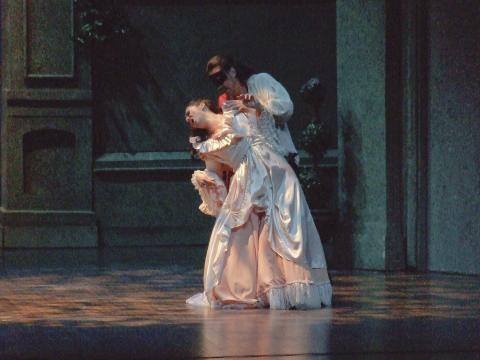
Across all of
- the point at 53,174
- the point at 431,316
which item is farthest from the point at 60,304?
the point at 53,174

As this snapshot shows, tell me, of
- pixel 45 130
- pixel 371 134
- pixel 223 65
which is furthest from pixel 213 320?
pixel 45 130

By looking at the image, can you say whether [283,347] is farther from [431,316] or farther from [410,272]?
[410,272]

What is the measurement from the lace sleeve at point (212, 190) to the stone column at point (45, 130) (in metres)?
5.87

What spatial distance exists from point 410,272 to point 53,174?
4784mm

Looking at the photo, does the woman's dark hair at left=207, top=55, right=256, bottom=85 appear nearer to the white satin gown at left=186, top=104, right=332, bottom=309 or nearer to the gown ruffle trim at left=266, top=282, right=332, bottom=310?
the white satin gown at left=186, top=104, right=332, bottom=309

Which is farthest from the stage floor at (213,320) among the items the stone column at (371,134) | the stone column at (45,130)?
the stone column at (45,130)

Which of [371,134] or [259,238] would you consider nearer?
[259,238]

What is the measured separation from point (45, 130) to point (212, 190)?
241 inches

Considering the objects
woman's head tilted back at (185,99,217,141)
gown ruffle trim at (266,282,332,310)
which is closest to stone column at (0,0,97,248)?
woman's head tilted back at (185,99,217,141)

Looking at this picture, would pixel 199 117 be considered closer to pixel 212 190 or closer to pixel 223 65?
pixel 223 65

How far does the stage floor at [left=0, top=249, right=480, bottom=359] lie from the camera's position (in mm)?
7035

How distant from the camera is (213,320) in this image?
846 cm

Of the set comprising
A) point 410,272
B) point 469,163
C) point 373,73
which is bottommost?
point 410,272

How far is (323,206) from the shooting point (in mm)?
12922
